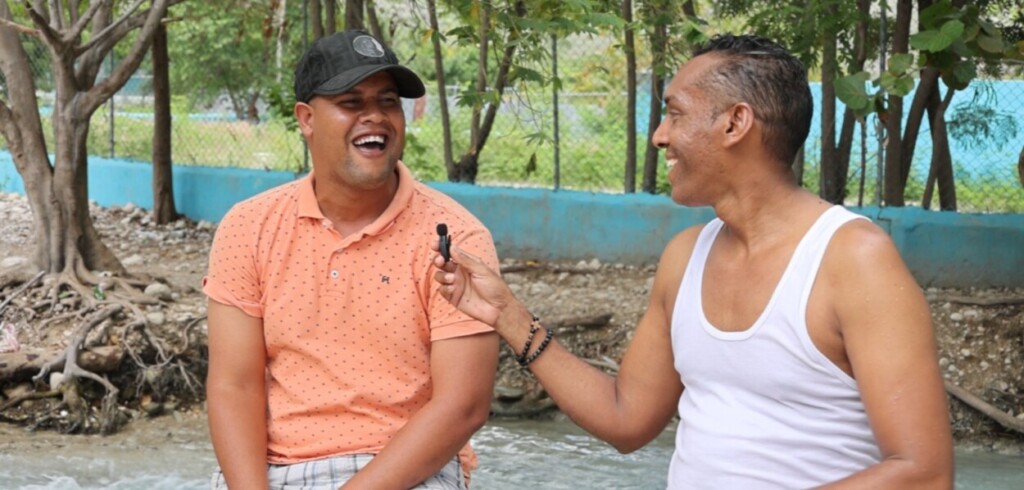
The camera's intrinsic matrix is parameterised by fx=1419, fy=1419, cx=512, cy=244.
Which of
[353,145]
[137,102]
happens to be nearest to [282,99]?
[137,102]

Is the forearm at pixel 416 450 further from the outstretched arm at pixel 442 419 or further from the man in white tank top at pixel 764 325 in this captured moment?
the man in white tank top at pixel 764 325

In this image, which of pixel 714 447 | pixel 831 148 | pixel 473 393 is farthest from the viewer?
pixel 831 148

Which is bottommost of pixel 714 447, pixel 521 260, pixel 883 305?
pixel 521 260

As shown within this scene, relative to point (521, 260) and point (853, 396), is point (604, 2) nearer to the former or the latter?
point (521, 260)

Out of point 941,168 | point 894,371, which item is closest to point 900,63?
point 894,371

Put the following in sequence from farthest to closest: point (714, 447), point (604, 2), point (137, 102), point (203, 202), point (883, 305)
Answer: point (137, 102), point (203, 202), point (604, 2), point (714, 447), point (883, 305)

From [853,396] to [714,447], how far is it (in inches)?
10.4

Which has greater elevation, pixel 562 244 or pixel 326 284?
pixel 326 284

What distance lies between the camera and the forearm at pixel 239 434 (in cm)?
302

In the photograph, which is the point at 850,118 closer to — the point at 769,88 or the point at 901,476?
the point at 769,88

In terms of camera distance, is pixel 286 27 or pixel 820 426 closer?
pixel 820 426

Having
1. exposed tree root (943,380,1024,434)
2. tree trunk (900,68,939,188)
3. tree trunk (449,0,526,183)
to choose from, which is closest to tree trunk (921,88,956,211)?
tree trunk (900,68,939,188)

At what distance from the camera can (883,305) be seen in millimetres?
2219

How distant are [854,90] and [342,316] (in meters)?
2.52
